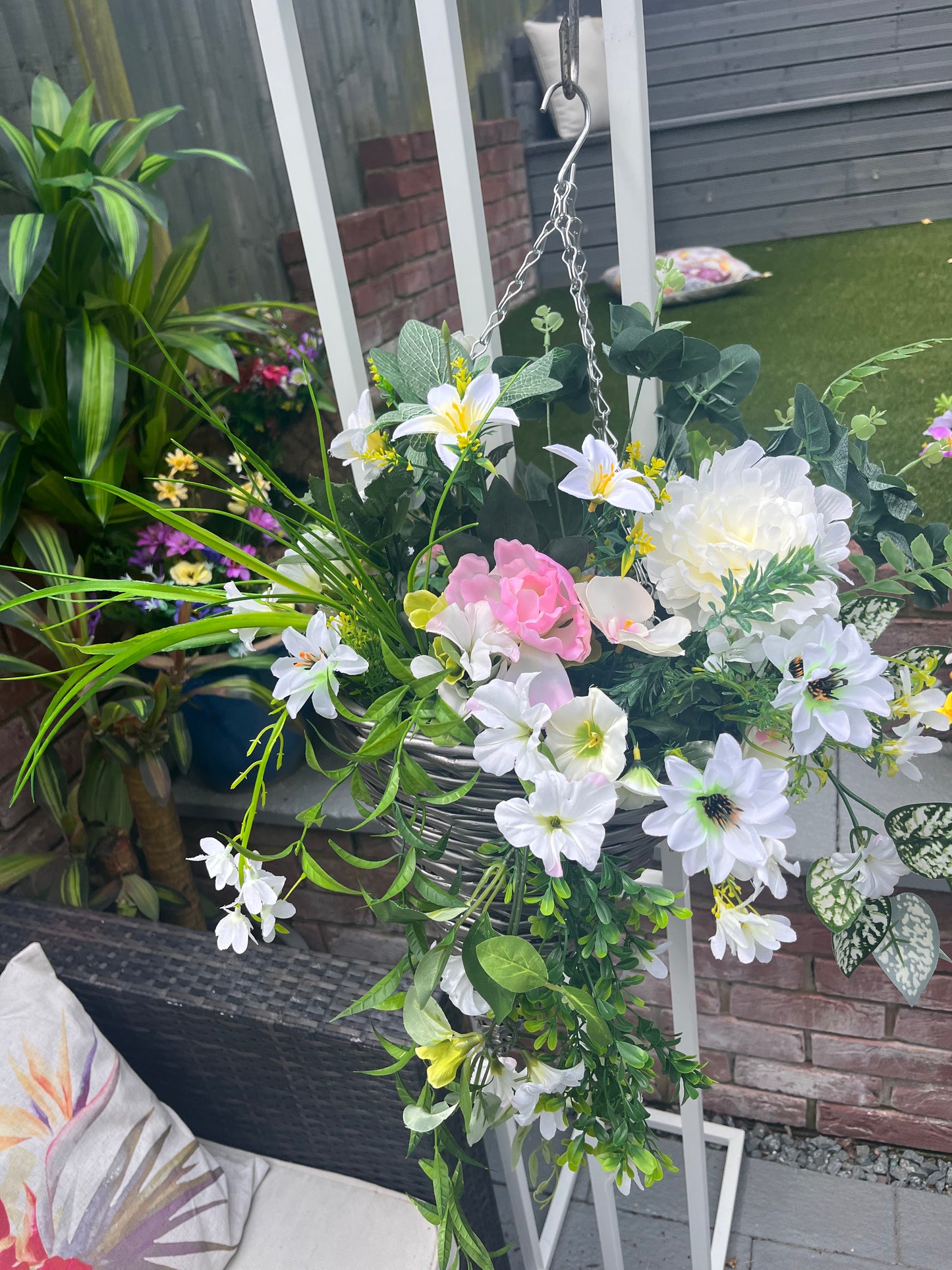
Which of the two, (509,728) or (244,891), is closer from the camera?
(509,728)

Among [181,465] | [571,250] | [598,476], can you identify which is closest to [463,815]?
[598,476]

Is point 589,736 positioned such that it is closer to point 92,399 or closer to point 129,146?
point 92,399

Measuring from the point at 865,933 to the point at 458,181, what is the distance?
0.69 m

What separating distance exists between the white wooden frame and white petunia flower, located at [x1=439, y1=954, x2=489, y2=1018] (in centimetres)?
24

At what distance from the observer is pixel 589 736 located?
488 mm

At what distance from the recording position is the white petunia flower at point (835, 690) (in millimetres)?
442

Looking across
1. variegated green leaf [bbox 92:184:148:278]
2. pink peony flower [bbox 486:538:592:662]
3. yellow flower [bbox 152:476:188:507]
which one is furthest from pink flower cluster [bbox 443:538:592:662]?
yellow flower [bbox 152:476:188:507]

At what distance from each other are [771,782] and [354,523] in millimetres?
316

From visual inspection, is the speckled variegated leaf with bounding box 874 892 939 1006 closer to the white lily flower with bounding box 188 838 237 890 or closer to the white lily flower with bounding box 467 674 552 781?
the white lily flower with bounding box 467 674 552 781

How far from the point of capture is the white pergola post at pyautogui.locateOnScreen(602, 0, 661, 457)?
0.64 m

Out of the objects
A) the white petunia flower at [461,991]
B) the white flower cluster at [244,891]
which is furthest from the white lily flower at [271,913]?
the white petunia flower at [461,991]

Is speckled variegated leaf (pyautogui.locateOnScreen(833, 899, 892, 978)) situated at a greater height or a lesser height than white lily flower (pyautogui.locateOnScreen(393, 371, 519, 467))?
lesser

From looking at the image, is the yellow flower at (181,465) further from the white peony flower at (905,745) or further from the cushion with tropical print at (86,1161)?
the white peony flower at (905,745)

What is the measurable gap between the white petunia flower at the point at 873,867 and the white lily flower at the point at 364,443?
1.35 feet
